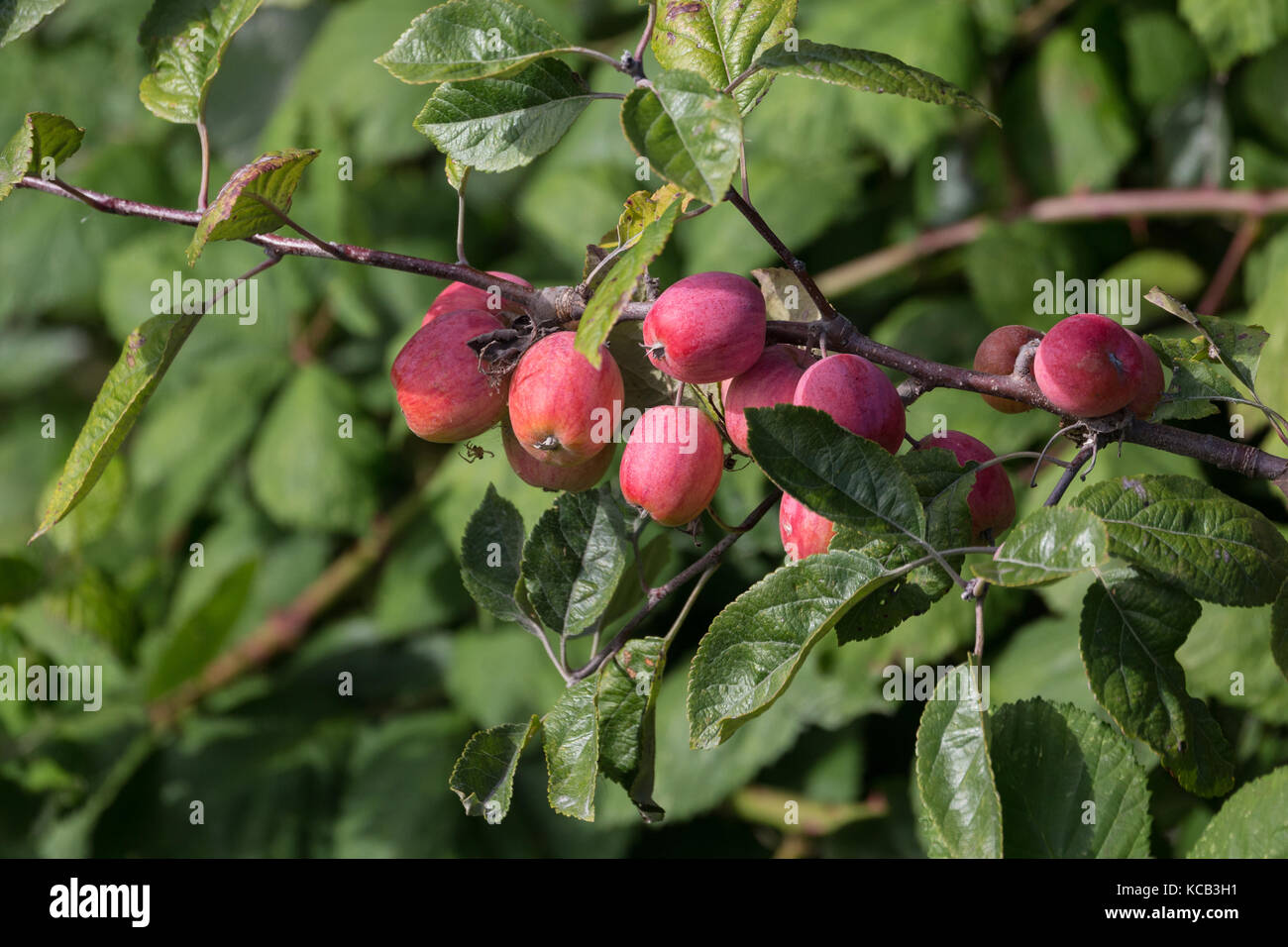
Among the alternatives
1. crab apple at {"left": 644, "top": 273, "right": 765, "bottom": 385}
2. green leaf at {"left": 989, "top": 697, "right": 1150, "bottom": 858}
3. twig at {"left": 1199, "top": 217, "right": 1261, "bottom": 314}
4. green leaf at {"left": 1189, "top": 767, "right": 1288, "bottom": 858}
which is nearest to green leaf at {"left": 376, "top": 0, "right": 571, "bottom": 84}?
crab apple at {"left": 644, "top": 273, "right": 765, "bottom": 385}

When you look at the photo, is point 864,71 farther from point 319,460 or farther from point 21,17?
point 319,460

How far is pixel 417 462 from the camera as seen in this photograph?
6.45ft

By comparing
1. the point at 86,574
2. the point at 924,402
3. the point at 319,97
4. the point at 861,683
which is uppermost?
the point at 319,97

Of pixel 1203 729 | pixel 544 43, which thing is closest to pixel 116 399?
pixel 544 43

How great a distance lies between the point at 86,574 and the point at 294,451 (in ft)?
1.22

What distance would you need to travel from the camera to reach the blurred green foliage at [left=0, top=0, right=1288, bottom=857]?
1.46m

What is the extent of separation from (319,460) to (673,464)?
1.19m

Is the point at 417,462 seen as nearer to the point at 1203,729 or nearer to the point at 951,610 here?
the point at 951,610

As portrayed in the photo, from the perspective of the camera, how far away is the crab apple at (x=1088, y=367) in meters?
0.62

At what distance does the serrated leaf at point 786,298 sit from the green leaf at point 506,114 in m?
0.19

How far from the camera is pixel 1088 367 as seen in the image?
620 millimetres

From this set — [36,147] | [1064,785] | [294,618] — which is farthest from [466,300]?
[294,618]

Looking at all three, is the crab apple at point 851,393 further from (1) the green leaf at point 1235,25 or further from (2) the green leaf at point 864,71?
(1) the green leaf at point 1235,25

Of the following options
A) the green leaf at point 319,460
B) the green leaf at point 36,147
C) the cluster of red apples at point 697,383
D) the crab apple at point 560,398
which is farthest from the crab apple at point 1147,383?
the green leaf at point 319,460
